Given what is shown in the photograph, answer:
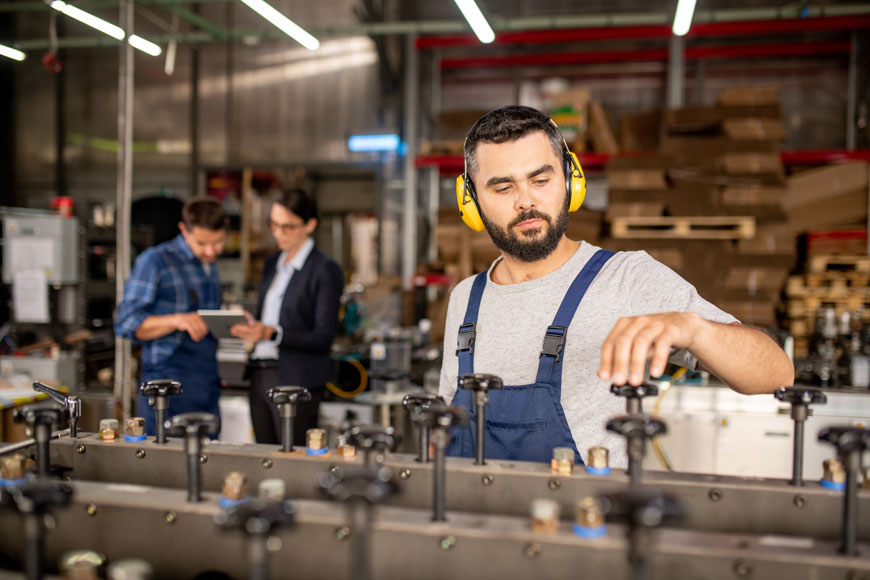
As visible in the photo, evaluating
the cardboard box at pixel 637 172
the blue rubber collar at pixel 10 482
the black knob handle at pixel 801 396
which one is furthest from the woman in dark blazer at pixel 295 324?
the cardboard box at pixel 637 172

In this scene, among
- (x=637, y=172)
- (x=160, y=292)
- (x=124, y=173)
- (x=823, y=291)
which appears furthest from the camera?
(x=637, y=172)

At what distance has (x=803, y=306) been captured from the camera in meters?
4.96

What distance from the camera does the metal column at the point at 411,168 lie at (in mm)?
6426

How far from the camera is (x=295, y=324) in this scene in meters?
3.08

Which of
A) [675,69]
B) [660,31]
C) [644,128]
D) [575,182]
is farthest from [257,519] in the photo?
[675,69]

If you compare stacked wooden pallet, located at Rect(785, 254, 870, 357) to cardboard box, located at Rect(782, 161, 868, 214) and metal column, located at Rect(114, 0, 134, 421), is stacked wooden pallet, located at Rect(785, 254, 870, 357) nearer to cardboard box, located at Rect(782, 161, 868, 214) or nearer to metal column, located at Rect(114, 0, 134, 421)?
cardboard box, located at Rect(782, 161, 868, 214)

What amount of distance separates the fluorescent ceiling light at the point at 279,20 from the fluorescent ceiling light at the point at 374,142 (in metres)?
3.53

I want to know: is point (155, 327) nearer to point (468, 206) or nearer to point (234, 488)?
point (468, 206)

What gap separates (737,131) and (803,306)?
4.85ft

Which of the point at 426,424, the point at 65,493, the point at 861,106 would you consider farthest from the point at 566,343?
the point at 861,106

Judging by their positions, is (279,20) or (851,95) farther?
(851,95)

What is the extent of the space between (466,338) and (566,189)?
0.46 metres

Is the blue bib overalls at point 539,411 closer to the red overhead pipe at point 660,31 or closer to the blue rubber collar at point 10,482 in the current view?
the blue rubber collar at point 10,482

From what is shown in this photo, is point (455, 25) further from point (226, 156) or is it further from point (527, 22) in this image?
point (226, 156)
